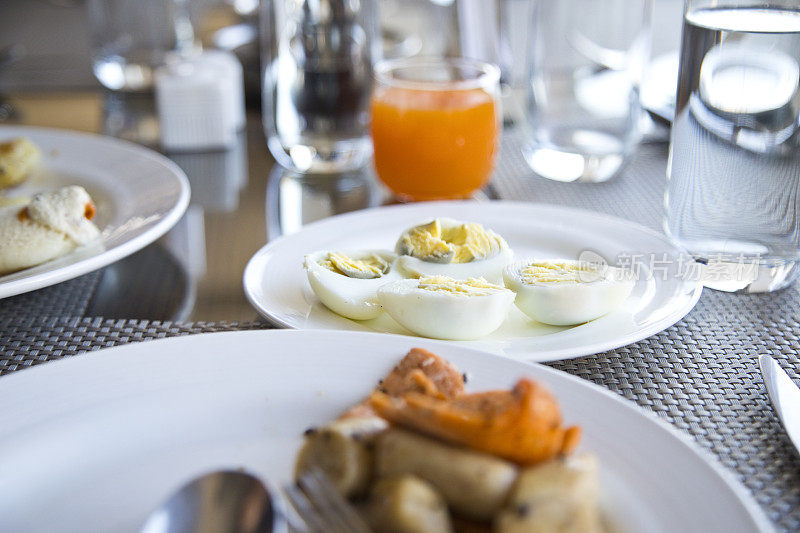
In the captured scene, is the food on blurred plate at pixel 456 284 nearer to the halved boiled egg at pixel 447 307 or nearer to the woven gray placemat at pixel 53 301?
the halved boiled egg at pixel 447 307

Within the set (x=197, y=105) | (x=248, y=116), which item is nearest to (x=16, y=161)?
(x=197, y=105)

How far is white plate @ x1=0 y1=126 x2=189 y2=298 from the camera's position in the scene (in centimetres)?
88

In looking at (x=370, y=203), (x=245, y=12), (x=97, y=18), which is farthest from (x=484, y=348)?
(x=245, y=12)

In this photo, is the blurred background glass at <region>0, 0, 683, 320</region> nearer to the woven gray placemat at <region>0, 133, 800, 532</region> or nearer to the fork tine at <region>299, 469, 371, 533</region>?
the woven gray placemat at <region>0, 133, 800, 532</region>

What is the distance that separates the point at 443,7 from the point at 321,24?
0.79 m

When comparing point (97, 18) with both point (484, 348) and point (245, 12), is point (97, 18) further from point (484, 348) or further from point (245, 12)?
point (484, 348)

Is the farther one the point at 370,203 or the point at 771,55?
the point at 370,203

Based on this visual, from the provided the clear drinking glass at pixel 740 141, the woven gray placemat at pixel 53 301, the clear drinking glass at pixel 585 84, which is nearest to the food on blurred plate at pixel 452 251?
the clear drinking glass at pixel 740 141

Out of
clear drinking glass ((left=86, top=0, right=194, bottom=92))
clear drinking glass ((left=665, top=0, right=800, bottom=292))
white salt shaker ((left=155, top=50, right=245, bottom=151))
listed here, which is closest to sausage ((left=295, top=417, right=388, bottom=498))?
clear drinking glass ((left=665, top=0, right=800, bottom=292))

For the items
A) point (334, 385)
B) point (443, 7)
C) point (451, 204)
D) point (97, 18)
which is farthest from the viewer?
point (443, 7)

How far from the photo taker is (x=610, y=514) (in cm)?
52

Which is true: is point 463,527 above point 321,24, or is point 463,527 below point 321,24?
below

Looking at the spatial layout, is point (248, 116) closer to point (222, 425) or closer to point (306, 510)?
point (222, 425)

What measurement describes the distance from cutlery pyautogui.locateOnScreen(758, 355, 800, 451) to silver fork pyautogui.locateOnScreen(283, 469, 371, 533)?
1.19ft
